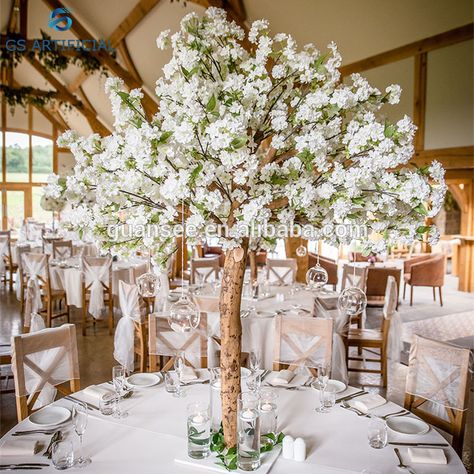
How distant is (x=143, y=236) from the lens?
179 cm

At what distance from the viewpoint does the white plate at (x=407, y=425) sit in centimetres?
222

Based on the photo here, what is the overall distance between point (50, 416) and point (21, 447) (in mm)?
314

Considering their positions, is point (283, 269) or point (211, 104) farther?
point (283, 269)

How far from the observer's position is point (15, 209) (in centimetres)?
1744

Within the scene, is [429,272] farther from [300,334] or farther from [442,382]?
[442,382]

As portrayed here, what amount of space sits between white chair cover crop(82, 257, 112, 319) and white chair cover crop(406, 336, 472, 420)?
4.65 metres

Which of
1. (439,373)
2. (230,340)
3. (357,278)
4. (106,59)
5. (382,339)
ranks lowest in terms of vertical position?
(382,339)

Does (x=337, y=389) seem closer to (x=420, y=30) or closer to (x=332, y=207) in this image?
(x=332, y=207)

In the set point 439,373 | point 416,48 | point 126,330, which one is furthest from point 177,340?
point 416,48

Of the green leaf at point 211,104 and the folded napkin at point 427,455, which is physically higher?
the green leaf at point 211,104

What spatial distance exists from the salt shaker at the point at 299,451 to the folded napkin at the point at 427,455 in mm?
446

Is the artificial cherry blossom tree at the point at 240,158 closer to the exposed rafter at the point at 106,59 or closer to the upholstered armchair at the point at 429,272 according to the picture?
the upholstered armchair at the point at 429,272

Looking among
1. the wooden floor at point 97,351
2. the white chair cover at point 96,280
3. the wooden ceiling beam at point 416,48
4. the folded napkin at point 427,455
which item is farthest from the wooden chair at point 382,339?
the white chair cover at point 96,280

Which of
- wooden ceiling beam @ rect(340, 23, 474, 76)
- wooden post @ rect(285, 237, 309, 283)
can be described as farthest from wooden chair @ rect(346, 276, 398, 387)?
wooden post @ rect(285, 237, 309, 283)
